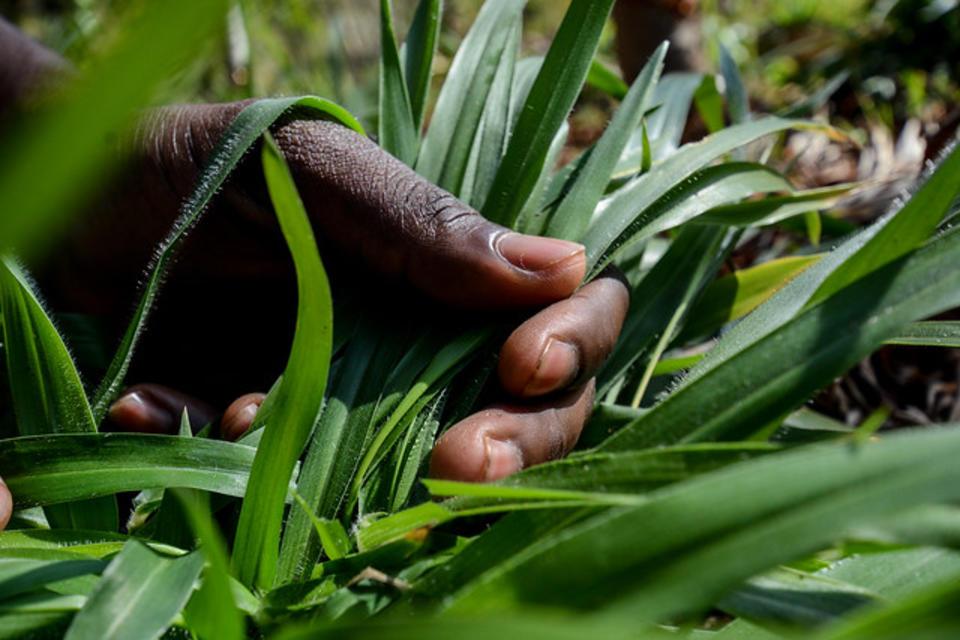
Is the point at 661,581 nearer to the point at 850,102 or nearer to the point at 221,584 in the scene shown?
the point at 221,584

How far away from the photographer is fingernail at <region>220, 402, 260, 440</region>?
2.54 feet

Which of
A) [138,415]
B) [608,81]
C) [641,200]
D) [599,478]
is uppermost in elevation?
[608,81]

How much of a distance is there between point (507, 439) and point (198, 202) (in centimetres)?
31

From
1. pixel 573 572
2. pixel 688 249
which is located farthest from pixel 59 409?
pixel 688 249

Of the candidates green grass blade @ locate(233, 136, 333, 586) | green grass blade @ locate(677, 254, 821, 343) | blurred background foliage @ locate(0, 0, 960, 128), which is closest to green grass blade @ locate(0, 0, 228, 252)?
green grass blade @ locate(233, 136, 333, 586)

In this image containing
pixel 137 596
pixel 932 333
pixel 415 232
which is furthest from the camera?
pixel 415 232

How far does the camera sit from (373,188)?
0.86 metres

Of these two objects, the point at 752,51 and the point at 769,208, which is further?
the point at 752,51

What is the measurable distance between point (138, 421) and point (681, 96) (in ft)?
2.83

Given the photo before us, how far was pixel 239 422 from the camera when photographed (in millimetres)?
778

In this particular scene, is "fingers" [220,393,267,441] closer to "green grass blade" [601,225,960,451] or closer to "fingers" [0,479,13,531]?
"fingers" [0,479,13,531]

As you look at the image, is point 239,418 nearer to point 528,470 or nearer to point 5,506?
point 5,506

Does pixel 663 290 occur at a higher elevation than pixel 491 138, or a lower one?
lower

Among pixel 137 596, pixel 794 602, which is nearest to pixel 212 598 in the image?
pixel 137 596
